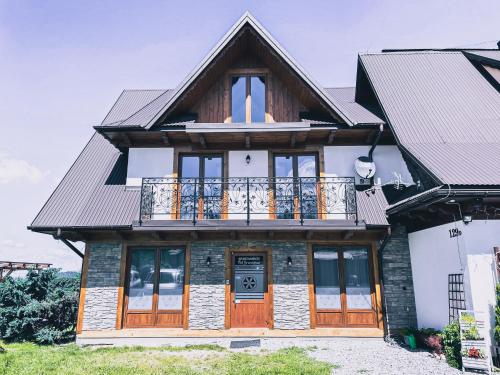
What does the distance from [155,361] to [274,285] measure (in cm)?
390

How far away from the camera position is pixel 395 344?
930 cm

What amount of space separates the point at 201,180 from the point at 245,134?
202 centimetres

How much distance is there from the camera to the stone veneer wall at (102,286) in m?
9.88

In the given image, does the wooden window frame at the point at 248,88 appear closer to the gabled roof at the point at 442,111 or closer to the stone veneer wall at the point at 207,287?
the gabled roof at the point at 442,111

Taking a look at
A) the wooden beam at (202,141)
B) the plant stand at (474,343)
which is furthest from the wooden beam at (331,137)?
the plant stand at (474,343)

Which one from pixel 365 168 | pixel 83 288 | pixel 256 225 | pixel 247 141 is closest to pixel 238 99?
pixel 247 141

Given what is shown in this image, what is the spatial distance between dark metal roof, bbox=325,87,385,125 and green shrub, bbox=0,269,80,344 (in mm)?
10821

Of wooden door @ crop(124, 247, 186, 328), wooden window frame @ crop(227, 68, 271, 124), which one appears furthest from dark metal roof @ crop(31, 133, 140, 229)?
wooden window frame @ crop(227, 68, 271, 124)

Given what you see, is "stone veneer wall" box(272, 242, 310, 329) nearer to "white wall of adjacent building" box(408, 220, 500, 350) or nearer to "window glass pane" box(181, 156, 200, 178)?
"white wall of adjacent building" box(408, 220, 500, 350)

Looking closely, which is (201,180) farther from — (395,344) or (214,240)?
(395,344)

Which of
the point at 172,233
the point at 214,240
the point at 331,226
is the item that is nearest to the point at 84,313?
the point at 172,233

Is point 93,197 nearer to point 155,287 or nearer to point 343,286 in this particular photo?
point 155,287

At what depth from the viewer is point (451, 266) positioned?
26.6 ft

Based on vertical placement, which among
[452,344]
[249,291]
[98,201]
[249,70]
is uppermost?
[249,70]
